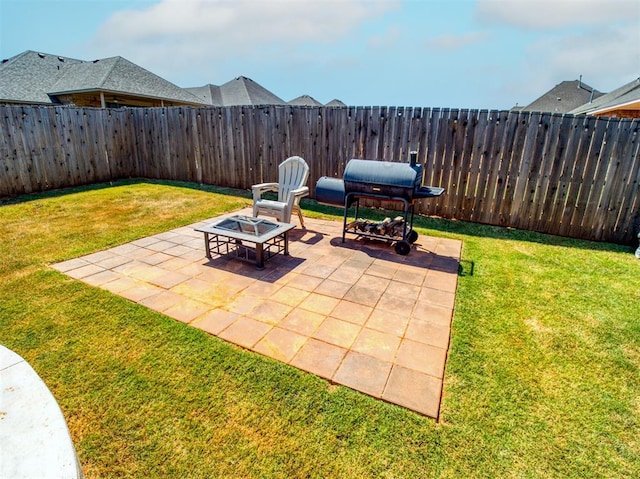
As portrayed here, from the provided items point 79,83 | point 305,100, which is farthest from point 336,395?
point 305,100

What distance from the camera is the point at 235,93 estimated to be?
59.8 feet

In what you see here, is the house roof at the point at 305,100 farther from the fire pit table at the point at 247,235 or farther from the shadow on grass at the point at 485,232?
the fire pit table at the point at 247,235

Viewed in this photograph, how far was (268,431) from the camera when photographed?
1656 millimetres

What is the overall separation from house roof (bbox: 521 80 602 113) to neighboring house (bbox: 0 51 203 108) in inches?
925

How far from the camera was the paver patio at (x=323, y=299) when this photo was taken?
2.15m

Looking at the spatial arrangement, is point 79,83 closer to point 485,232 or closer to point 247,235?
point 247,235

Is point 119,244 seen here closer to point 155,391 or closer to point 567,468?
point 155,391

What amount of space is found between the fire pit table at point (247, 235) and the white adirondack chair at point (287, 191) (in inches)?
21.0

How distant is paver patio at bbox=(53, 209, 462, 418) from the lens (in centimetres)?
215

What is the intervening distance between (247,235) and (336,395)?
A: 206 centimetres

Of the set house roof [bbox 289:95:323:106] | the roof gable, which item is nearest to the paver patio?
the roof gable

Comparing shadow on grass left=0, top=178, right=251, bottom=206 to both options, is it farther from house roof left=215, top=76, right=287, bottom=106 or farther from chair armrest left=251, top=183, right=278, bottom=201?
house roof left=215, top=76, right=287, bottom=106

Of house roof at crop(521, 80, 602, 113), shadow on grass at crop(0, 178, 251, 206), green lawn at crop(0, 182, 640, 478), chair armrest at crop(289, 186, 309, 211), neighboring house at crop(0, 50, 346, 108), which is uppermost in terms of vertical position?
house roof at crop(521, 80, 602, 113)

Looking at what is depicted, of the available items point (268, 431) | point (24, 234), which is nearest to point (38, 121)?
point (24, 234)
